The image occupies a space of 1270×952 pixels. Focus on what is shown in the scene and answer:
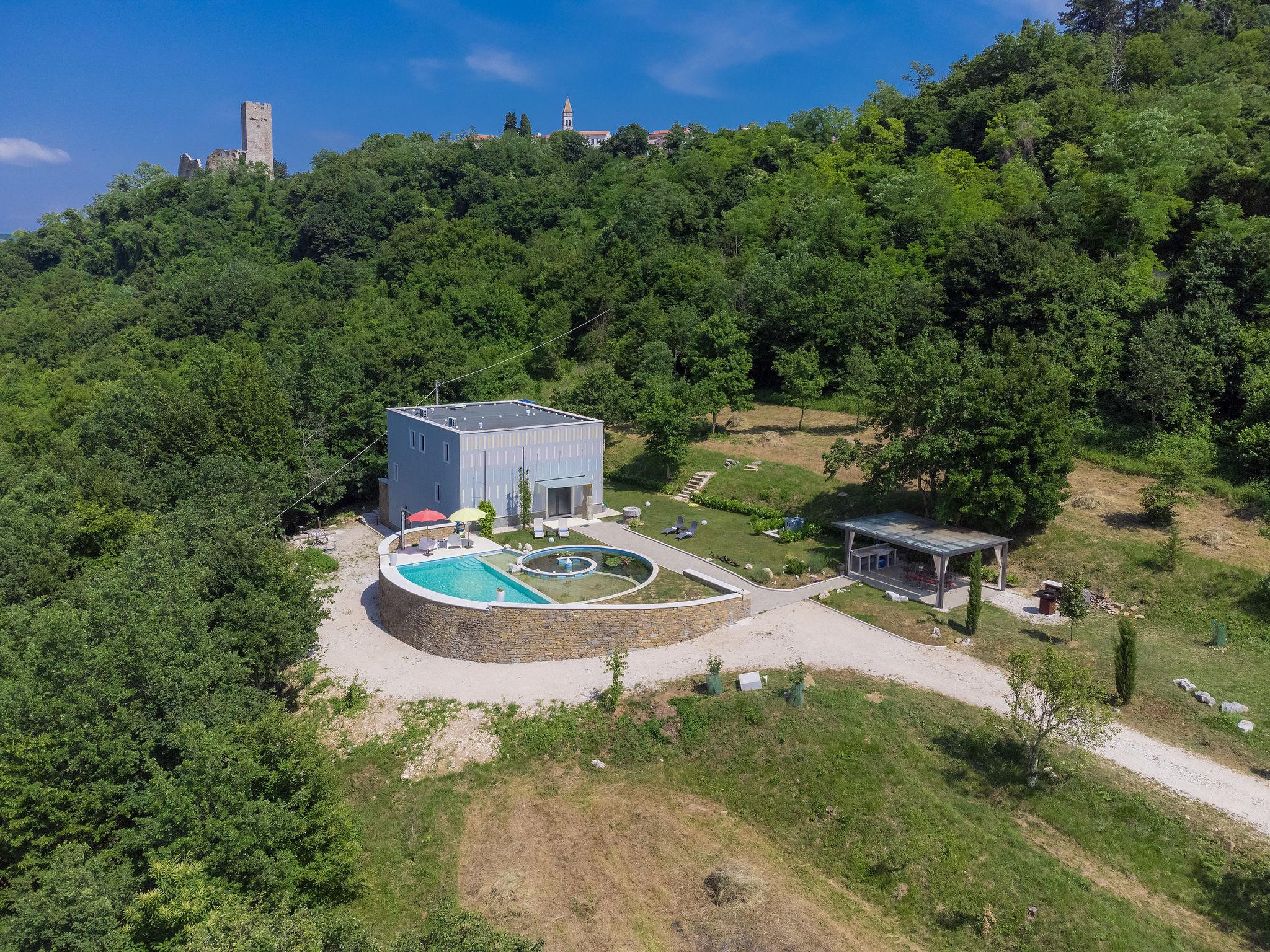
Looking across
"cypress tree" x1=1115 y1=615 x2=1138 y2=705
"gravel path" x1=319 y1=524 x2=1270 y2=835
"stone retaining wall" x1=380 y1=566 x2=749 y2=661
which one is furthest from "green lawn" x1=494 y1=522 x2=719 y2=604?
"cypress tree" x1=1115 y1=615 x2=1138 y2=705

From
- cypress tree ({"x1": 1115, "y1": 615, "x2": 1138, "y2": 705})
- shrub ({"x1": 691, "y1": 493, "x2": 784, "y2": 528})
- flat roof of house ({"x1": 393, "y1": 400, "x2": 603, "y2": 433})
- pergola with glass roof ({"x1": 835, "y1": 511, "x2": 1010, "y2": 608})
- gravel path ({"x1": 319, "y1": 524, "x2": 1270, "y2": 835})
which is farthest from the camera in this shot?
flat roof of house ({"x1": 393, "y1": 400, "x2": 603, "y2": 433})

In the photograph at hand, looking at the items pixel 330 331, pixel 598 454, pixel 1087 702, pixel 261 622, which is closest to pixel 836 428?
pixel 598 454

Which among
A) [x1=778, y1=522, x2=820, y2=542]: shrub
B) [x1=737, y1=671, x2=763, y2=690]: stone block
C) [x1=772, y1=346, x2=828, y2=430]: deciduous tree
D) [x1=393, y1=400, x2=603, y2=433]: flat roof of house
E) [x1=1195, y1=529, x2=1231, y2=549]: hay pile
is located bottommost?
[x1=737, y1=671, x2=763, y2=690]: stone block

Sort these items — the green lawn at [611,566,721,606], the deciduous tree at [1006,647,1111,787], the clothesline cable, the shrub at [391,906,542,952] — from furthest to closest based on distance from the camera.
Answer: the clothesline cable < the green lawn at [611,566,721,606] < the deciduous tree at [1006,647,1111,787] < the shrub at [391,906,542,952]

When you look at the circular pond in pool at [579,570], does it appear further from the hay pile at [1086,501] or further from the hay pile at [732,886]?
the hay pile at [1086,501]

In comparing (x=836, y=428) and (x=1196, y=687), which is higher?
(x=836, y=428)

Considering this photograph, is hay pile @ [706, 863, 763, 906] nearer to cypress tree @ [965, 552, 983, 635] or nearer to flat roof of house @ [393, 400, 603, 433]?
cypress tree @ [965, 552, 983, 635]

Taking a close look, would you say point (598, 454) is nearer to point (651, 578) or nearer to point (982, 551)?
point (651, 578)

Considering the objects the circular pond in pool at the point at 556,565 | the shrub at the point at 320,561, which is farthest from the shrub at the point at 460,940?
the shrub at the point at 320,561
